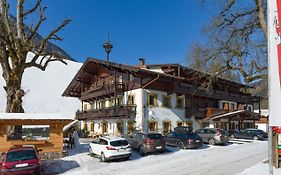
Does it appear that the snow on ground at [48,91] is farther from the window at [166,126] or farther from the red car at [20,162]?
the red car at [20,162]

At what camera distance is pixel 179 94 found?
34219 mm

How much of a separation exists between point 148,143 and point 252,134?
1867 cm

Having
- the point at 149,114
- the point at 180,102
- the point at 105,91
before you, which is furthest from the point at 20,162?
the point at 180,102

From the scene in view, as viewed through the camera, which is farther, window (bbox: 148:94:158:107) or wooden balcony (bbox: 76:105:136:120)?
window (bbox: 148:94:158:107)

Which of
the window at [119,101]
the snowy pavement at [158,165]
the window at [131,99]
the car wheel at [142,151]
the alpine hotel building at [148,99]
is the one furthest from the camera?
the window at [119,101]

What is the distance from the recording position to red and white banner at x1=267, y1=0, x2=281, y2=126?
4480mm

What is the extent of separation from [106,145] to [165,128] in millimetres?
15048

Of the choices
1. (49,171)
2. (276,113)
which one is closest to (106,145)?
(49,171)

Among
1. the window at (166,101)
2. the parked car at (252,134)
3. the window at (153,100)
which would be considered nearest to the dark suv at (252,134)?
the parked car at (252,134)

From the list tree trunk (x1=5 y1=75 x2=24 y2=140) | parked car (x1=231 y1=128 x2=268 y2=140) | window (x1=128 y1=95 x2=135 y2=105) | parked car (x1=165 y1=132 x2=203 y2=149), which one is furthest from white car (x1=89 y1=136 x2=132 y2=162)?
parked car (x1=231 y1=128 x2=268 y2=140)

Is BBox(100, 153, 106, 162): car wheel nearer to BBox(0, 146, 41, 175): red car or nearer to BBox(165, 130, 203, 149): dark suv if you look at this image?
BBox(0, 146, 41, 175): red car

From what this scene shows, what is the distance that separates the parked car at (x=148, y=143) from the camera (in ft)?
66.5

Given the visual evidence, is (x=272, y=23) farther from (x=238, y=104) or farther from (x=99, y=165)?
(x=238, y=104)

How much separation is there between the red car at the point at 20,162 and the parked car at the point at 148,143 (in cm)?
828
